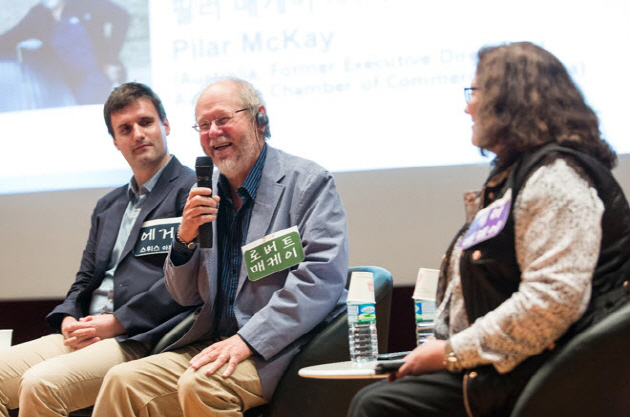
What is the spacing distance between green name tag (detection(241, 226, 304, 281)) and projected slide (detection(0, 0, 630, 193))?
42.7 inches

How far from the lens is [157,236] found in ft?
8.86

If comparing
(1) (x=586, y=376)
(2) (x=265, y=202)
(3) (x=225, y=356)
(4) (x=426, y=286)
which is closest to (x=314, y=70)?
(2) (x=265, y=202)

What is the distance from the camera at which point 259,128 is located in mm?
2559

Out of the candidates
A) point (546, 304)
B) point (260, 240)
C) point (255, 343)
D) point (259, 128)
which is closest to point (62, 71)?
point (259, 128)

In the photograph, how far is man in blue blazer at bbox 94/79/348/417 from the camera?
6.78 feet

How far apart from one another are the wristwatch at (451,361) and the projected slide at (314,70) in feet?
6.10

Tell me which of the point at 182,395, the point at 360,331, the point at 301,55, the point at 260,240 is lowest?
the point at 182,395

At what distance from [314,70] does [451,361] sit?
6.86 feet

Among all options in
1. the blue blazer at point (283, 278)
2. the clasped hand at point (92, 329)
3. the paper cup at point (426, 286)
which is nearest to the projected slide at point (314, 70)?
Result: the blue blazer at point (283, 278)

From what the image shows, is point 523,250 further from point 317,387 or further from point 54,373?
point 54,373

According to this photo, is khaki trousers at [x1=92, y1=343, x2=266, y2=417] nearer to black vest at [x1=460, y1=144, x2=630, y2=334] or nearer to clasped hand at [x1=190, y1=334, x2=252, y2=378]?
clasped hand at [x1=190, y1=334, x2=252, y2=378]

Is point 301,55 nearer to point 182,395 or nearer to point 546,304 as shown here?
point 182,395

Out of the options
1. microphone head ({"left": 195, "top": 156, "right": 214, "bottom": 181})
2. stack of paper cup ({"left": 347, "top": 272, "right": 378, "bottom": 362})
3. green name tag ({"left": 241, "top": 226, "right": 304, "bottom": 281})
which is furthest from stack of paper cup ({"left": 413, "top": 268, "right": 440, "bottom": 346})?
microphone head ({"left": 195, "top": 156, "right": 214, "bottom": 181})

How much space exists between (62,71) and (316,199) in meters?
1.93
